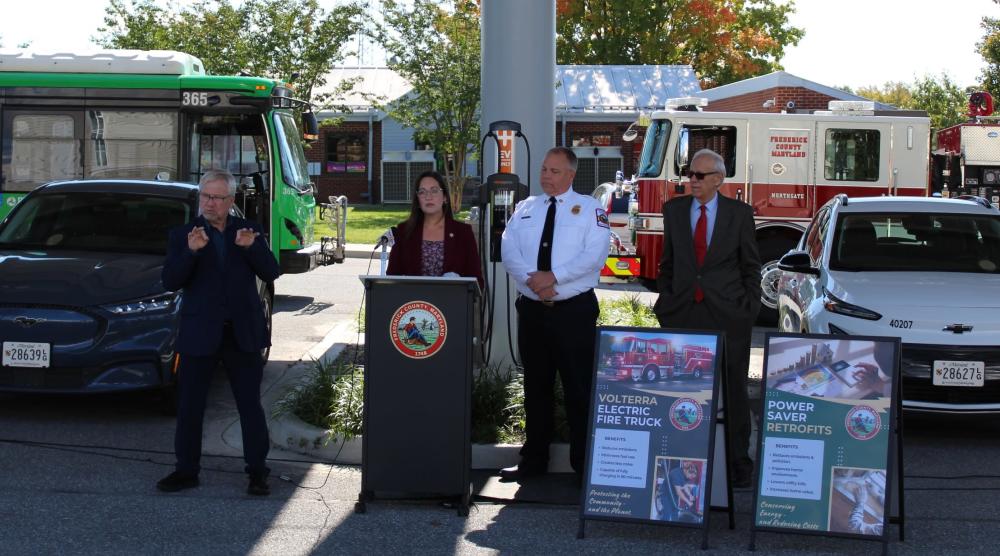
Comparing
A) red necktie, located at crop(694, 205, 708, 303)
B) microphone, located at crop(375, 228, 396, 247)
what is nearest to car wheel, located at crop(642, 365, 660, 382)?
red necktie, located at crop(694, 205, 708, 303)

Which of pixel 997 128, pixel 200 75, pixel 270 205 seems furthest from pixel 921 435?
pixel 997 128

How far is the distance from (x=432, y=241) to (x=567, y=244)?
745mm

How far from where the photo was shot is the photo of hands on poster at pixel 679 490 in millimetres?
5648

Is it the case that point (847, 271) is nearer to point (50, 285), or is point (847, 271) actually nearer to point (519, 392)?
point (519, 392)

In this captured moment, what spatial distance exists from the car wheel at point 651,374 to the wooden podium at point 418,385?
89 centimetres

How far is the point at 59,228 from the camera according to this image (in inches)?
370

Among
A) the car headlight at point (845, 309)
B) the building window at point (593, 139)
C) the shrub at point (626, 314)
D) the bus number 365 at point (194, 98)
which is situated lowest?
the shrub at point (626, 314)

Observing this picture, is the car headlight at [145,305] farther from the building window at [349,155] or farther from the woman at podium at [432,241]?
the building window at [349,155]

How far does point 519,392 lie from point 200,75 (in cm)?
937

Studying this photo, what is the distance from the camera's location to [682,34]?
4628 cm

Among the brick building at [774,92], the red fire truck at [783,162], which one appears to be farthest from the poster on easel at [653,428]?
the brick building at [774,92]

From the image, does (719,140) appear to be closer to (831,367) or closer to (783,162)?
(783,162)

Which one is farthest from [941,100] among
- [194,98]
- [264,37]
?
[194,98]

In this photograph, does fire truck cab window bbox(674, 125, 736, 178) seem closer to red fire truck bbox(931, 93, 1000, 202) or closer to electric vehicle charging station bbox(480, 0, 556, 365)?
electric vehicle charging station bbox(480, 0, 556, 365)
